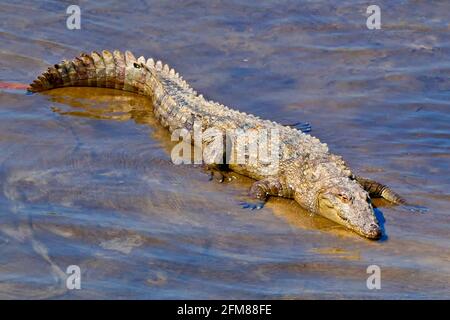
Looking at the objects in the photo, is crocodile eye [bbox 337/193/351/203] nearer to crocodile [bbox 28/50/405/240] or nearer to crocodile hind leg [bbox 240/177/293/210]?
crocodile [bbox 28/50/405/240]

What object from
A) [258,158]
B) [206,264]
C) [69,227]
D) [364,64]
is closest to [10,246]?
[69,227]

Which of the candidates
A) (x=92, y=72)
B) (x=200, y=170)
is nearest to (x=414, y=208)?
(x=200, y=170)

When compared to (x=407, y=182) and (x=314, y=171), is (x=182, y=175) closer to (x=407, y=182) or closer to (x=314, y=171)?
(x=314, y=171)

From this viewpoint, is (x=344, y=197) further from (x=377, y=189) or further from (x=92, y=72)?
(x=92, y=72)

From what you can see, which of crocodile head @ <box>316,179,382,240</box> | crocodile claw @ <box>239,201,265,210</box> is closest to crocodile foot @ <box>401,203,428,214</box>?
crocodile head @ <box>316,179,382,240</box>

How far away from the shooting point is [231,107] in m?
10.1

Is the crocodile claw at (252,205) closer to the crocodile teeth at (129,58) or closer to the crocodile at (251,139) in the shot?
the crocodile at (251,139)

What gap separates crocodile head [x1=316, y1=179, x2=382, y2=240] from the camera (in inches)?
304

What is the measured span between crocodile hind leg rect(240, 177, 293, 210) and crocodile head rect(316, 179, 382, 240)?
0.41 metres

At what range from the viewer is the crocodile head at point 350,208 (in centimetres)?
771

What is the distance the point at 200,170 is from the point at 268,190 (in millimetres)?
736

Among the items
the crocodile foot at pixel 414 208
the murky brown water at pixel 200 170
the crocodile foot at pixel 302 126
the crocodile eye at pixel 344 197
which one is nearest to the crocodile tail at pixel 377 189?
the crocodile foot at pixel 414 208

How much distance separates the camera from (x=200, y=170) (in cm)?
866
